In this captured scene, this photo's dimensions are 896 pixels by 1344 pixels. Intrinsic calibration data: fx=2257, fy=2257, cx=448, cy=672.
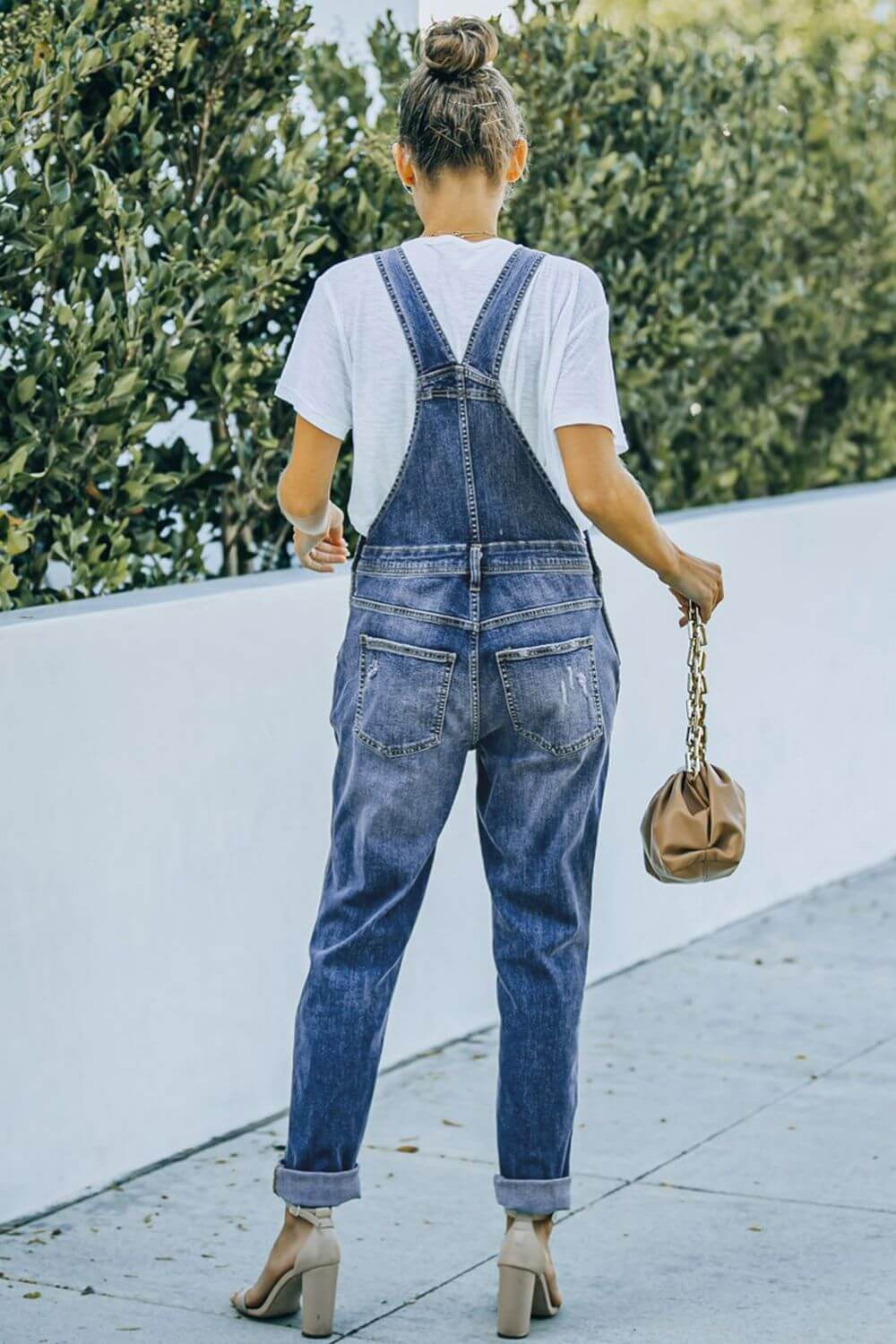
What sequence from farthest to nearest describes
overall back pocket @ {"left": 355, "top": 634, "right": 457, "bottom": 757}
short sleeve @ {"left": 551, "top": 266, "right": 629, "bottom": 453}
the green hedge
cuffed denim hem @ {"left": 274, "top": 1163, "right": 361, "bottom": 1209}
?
the green hedge < cuffed denim hem @ {"left": 274, "top": 1163, "right": 361, "bottom": 1209} < overall back pocket @ {"left": 355, "top": 634, "right": 457, "bottom": 757} < short sleeve @ {"left": 551, "top": 266, "right": 629, "bottom": 453}

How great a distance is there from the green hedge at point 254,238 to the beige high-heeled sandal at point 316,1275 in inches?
60.4

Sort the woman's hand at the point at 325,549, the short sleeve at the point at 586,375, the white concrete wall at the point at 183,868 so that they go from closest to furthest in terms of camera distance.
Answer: the short sleeve at the point at 586,375 → the woman's hand at the point at 325,549 → the white concrete wall at the point at 183,868

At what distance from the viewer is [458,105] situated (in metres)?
3.41

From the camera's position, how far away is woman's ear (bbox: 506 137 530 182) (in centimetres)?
350

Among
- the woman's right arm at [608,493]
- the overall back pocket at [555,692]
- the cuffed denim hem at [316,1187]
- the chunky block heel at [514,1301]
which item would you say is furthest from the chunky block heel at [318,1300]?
the woman's right arm at [608,493]

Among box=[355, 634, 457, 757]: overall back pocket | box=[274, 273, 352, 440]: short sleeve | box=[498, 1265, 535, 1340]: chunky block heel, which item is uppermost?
box=[274, 273, 352, 440]: short sleeve

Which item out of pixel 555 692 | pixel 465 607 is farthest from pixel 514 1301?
pixel 465 607

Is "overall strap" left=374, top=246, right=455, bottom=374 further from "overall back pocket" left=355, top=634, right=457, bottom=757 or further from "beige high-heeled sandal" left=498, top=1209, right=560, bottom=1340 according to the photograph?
"beige high-heeled sandal" left=498, top=1209, right=560, bottom=1340

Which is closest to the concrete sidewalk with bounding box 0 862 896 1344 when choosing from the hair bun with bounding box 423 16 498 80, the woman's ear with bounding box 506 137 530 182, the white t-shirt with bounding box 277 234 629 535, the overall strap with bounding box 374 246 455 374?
the white t-shirt with bounding box 277 234 629 535

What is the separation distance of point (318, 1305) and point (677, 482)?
162 inches

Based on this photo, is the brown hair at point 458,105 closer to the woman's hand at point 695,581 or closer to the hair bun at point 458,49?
the hair bun at point 458,49

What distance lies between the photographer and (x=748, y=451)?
7.44 metres

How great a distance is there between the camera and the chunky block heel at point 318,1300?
3623 millimetres

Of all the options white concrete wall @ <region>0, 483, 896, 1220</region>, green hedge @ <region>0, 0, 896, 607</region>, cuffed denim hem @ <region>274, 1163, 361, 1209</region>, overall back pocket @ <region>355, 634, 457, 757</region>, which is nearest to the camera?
overall back pocket @ <region>355, 634, 457, 757</region>
